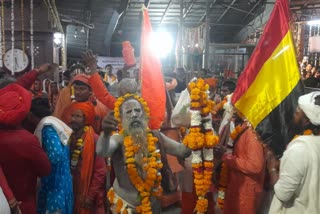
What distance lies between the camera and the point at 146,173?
141 inches

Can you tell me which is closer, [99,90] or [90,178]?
[90,178]

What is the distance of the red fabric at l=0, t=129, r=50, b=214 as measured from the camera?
3.08 metres

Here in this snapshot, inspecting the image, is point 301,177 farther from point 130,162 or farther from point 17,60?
point 17,60

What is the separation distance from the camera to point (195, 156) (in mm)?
3773

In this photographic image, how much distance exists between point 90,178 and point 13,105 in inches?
45.5

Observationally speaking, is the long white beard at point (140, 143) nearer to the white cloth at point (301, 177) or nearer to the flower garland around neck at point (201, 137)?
the flower garland around neck at point (201, 137)

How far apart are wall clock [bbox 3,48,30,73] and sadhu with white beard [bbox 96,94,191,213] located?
513 cm

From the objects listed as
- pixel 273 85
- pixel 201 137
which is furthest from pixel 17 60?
pixel 273 85

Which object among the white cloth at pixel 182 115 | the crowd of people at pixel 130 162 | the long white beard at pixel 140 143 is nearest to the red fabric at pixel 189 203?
the crowd of people at pixel 130 162

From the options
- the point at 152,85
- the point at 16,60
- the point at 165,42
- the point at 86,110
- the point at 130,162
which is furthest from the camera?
the point at 165,42

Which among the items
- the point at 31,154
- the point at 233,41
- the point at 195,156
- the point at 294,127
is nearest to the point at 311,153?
the point at 294,127

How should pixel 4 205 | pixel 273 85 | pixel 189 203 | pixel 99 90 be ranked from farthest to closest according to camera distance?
pixel 99 90 → pixel 189 203 → pixel 273 85 → pixel 4 205

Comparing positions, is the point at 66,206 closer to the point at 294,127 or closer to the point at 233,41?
the point at 294,127

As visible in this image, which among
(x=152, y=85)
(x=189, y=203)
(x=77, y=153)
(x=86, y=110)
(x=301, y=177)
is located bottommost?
(x=189, y=203)
